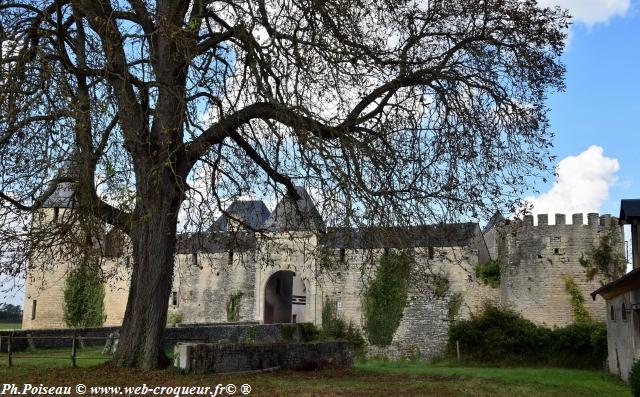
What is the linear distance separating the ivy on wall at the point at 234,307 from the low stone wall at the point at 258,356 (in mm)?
15099

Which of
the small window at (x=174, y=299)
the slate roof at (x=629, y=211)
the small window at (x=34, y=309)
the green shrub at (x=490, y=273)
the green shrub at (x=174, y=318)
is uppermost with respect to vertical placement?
the slate roof at (x=629, y=211)

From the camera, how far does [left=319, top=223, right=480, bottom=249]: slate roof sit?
8375 millimetres

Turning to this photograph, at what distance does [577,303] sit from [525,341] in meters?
2.50

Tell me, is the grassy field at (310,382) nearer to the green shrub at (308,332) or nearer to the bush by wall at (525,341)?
the bush by wall at (525,341)

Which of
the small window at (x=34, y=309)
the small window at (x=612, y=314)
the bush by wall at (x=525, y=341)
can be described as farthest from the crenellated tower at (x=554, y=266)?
the small window at (x=34, y=309)

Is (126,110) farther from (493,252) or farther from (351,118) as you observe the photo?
(493,252)

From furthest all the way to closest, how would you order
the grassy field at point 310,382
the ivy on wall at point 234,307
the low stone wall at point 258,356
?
the ivy on wall at point 234,307 → the low stone wall at point 258,356 → the grassy field at point 310,382

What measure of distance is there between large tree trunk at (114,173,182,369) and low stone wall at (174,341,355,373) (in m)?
0.50

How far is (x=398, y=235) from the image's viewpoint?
8.42 metres

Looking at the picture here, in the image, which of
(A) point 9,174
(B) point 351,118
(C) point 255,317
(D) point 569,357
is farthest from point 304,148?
(C) point 255,317

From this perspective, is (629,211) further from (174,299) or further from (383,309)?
(174,299)

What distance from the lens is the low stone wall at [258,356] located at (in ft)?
34.6

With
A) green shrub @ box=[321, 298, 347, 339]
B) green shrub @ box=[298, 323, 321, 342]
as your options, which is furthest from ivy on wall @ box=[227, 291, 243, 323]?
green shrub @ box=[298, 323, 321, 342]

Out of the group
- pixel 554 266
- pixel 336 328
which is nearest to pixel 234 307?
pixel 336 328
